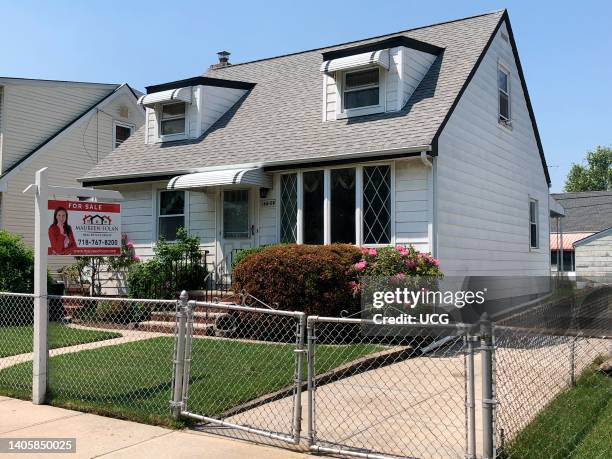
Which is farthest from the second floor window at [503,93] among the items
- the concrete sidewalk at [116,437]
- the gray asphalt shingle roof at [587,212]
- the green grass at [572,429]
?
the gray asphalt shingle roof at [587,212]

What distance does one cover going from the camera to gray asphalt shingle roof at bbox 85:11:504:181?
11.7 metres

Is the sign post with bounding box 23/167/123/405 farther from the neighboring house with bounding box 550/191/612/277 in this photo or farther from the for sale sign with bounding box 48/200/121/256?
the neighboring house with bounding box 550/191/612/277

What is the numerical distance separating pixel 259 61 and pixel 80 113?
7.15 m

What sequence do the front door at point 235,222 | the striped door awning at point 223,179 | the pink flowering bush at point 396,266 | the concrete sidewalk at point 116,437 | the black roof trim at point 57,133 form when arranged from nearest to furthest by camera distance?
the concrete sidewalk at point 116,437
the pink flowering bush at point 396,266
the striped door awning at point 223,179
the front door at point 235,222
the black roof trim at point 57,133

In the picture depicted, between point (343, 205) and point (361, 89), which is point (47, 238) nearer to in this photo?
point (343, 205)

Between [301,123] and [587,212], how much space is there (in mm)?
22925

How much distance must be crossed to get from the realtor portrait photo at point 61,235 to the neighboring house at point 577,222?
2467 centimetres

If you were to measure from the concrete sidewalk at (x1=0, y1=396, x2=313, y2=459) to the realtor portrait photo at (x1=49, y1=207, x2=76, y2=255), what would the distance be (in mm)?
1687

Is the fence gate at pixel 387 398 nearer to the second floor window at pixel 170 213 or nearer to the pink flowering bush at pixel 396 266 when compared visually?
the pink flowering bush at pixel 396 266

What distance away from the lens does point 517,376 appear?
23.7ft

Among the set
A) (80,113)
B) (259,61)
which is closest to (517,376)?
(259,61)

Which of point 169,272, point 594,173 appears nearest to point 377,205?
point 169,272

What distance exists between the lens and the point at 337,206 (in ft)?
39.2

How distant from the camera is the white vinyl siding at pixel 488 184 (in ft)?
38.2
